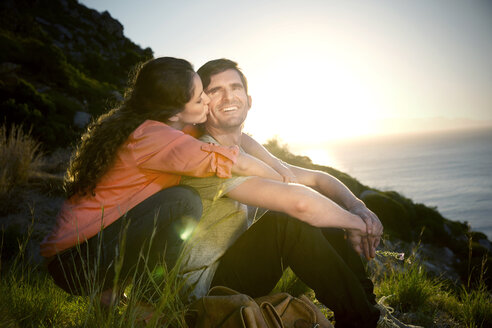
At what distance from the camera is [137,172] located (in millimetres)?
1741

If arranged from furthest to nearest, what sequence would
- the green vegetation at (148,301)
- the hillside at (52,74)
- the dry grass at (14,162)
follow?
the hillside at (52,74)
the dry grass at (14,162)
the green vegetation at (148,301)

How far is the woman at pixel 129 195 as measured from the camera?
5.30 feet

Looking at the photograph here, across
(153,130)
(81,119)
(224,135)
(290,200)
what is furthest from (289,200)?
(81,119)

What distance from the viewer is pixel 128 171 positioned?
1.73 m

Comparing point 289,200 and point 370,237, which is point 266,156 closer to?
point 289,200

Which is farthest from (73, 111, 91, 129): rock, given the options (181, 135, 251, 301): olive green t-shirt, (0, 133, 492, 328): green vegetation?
(181, 135, 251, 301): olive green t-shirt

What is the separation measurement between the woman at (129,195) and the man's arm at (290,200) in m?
0.16

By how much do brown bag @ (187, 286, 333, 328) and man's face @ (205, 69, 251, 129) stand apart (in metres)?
1.47

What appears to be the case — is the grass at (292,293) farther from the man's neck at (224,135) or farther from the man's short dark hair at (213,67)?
the man's short dark hair at (213,67)

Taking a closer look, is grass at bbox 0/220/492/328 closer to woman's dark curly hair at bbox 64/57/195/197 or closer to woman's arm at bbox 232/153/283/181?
woman's dark curly hair at bbox 64/57/195/197

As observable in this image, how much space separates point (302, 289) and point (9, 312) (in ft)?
6.94

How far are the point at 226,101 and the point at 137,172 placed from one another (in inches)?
44.6

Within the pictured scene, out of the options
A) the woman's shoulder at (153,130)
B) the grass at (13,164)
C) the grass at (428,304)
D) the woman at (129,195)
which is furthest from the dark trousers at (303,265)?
the grass at (13,164)

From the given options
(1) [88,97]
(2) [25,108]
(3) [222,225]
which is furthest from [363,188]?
(1) [88,97]
